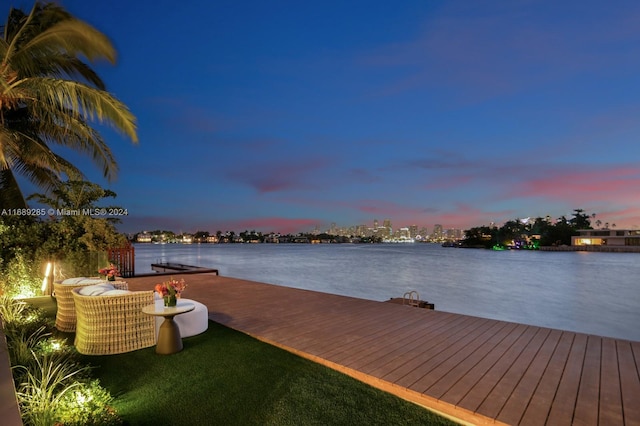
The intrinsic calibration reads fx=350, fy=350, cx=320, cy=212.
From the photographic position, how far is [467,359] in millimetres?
3689

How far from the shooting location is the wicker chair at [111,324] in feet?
13.5

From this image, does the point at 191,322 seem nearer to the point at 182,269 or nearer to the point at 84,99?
the point at 84,99

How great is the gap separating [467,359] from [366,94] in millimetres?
21247

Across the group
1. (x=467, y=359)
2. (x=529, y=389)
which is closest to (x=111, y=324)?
(x=467, y=359)

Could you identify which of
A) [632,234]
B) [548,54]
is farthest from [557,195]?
[548,54]

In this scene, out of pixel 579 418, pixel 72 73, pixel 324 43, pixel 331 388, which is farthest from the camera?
pixel 324 43

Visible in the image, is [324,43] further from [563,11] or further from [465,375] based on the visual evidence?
[465,375]

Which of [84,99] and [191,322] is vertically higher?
[84,99]

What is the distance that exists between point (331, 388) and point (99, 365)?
2562 millimetres

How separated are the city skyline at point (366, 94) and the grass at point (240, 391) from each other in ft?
15.9

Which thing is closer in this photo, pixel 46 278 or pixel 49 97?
pixel 49 97

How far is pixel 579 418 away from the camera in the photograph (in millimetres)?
2551

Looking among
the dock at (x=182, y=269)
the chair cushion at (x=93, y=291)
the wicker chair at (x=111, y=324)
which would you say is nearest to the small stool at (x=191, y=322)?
the wicker chair at (x=111, y=324)

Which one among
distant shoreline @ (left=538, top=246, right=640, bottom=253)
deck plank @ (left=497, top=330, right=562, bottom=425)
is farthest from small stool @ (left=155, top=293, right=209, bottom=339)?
distant shoreline @ (left=538, top=246, right=640, bottom=253)
